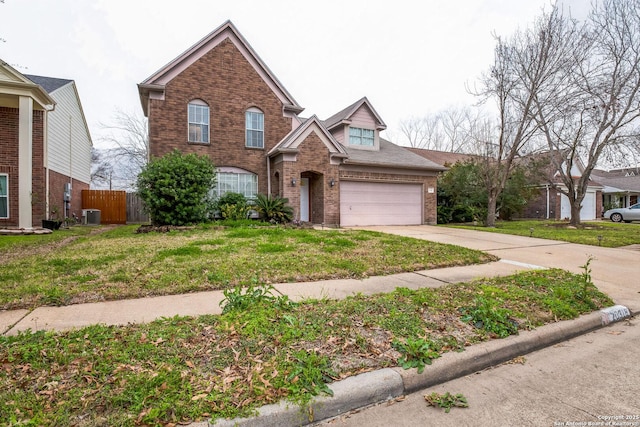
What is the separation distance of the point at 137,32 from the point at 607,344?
1545cm

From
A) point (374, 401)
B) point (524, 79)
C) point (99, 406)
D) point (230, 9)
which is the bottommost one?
point (374, 401)

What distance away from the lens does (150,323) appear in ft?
10.4

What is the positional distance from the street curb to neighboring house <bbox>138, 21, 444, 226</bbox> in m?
10.6

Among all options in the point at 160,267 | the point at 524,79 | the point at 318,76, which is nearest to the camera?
the point at 160,267

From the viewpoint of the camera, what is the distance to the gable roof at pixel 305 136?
1321cm

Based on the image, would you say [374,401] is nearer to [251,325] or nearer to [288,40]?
[251,325]

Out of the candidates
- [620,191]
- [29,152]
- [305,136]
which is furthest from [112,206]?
[620,191]

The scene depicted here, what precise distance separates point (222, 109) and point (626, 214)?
1038 inches

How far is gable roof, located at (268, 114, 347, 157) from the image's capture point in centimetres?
1321

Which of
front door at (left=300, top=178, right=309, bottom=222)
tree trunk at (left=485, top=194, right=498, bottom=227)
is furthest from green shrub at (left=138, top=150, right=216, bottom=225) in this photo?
tree trunk at (left=485, top=194, right=498, bottom=227)

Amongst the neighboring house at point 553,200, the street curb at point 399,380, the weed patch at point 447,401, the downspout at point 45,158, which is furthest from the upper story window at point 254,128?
the neighboring house at point 553,200

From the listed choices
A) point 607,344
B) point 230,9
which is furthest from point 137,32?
point 607,344

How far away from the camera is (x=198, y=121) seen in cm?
1342

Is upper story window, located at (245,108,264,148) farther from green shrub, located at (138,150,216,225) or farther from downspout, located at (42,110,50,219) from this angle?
downspout, located at (42,110,50,219)
